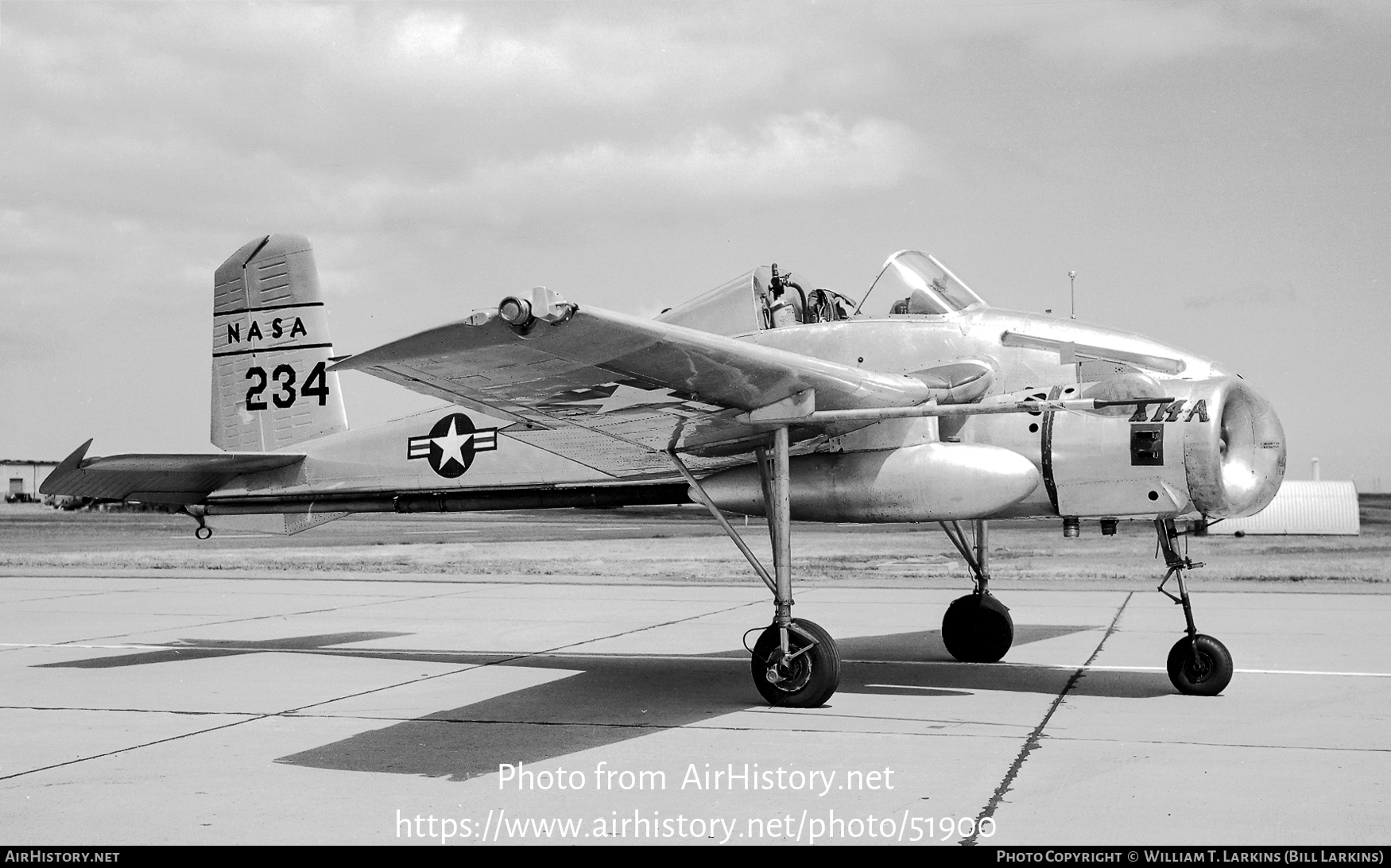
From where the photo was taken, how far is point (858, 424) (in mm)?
8039

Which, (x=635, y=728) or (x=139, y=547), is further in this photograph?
(x=139, y=547)

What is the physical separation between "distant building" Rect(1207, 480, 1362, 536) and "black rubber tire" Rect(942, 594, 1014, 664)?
37.3m

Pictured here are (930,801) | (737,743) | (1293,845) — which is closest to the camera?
(1293,845)

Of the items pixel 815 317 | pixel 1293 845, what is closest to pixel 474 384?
pixel 815 317

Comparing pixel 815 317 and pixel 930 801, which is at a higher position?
pixel 815 317

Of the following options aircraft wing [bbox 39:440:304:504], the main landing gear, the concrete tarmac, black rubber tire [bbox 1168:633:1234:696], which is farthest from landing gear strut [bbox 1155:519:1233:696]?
aircraft wing [bbox 39:440:304:504]

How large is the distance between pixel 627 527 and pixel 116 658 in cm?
4060

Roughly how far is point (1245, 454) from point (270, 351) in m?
8.80

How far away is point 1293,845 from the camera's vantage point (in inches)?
174

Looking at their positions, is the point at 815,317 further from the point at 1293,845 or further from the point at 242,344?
the point at 242,344

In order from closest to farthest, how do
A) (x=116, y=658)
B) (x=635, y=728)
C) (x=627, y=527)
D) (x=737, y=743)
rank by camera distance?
(x=737, y=743) → (x=635, y=728) → (x=116, y=658) → (x=627, y=527)

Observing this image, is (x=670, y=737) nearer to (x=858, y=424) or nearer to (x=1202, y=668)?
(x=858, y=424)

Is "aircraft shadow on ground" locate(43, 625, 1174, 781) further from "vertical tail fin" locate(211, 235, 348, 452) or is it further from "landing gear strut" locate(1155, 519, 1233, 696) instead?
"vertical tail fin" locate(211, 235, 348, 452)

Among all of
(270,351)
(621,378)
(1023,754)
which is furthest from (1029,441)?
(270,351)
